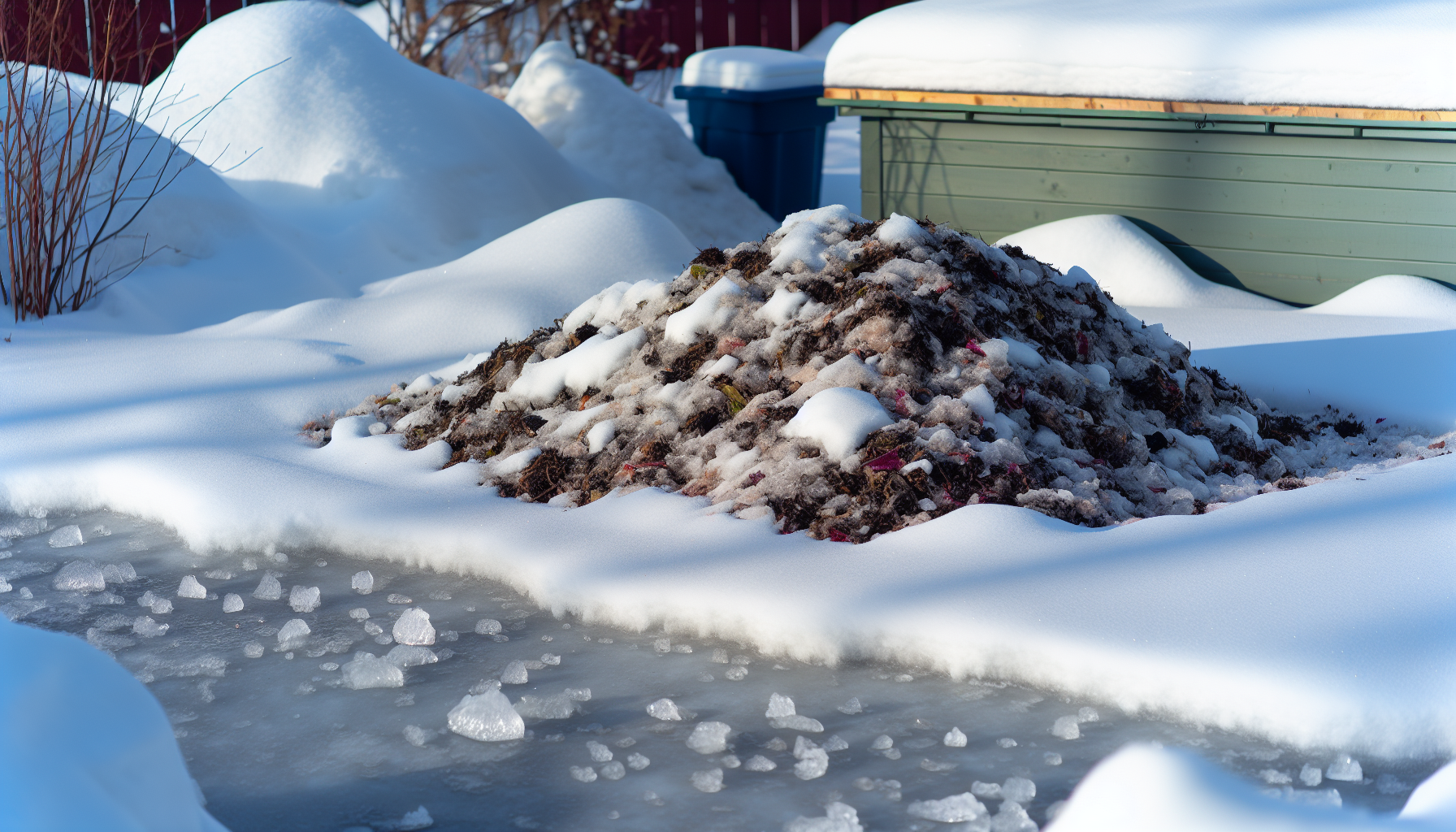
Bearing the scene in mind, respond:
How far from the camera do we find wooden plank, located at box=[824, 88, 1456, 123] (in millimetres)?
4367

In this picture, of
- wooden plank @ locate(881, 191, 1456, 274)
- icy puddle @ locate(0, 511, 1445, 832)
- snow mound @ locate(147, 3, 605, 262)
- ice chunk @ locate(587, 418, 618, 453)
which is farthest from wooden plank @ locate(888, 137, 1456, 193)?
icy puddle @ locate(0, 511, 1445, 832)

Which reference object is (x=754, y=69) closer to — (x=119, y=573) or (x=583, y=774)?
(x=119, y=573)

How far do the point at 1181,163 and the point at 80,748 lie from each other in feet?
15.1

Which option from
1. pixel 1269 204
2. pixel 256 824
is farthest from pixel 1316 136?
pixel 256 824

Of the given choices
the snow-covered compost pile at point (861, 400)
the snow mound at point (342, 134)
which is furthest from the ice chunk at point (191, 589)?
the snow mound at point (342, 134)

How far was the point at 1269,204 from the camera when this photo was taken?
4.74 m

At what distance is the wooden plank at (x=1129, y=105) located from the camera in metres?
4.37

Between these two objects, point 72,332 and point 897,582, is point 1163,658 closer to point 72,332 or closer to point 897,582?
point 897,582

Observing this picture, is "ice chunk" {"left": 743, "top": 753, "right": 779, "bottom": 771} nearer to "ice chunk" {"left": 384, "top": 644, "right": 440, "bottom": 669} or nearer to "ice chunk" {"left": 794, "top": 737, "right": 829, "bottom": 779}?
"ice chunk" {"left": 794, "top": 737, "right": 829, "bottom": 779}

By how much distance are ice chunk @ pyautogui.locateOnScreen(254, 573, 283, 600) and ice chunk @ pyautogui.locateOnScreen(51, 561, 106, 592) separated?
1.11ft

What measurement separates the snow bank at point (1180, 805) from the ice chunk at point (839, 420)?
1438mm

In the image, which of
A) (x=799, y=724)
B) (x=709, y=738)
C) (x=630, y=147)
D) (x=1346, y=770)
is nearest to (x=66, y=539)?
(x=709, y=738)

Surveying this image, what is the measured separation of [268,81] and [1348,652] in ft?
17.9

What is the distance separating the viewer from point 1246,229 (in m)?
4.82
